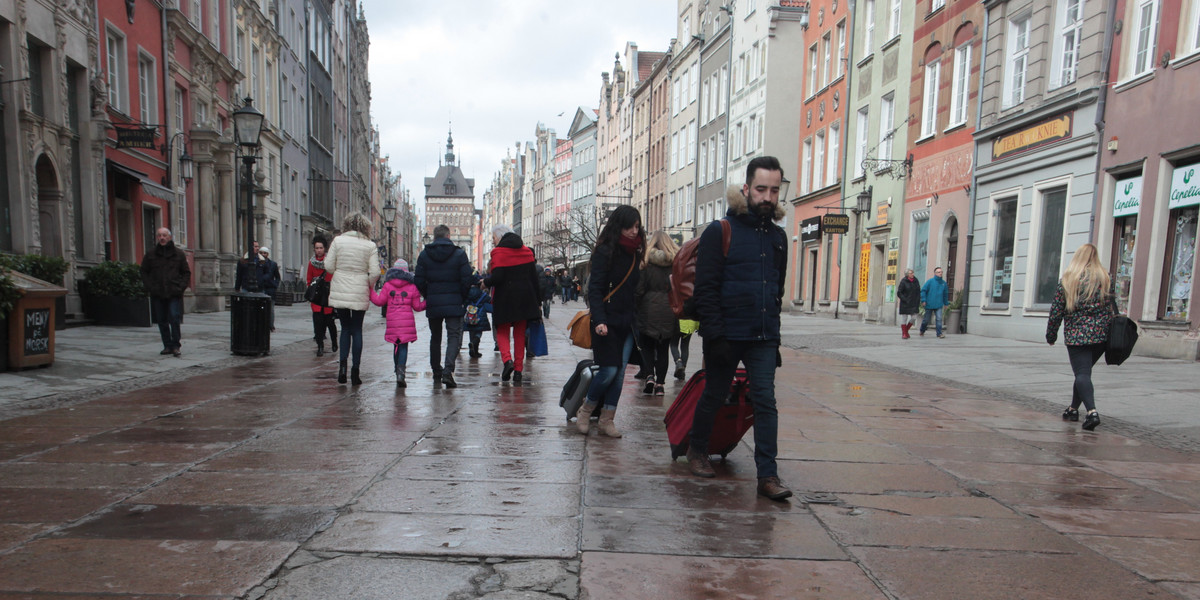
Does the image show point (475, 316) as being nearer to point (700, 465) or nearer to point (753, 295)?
point (700, 465)

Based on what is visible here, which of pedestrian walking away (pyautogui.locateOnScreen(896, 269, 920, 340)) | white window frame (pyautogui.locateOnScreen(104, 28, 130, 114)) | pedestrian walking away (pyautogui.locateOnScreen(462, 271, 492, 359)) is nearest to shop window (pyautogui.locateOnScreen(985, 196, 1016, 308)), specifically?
pedestrian walking away (pyautogui.locateOnScreen(896, 269, 920, 340))

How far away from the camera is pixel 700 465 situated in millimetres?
4402

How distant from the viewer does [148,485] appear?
3.94 meters

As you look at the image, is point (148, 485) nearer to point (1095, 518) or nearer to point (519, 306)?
point (519, 306)

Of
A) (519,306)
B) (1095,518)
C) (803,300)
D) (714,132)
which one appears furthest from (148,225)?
(714,132)

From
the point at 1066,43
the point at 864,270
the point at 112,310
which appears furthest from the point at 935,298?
the point at 112,310

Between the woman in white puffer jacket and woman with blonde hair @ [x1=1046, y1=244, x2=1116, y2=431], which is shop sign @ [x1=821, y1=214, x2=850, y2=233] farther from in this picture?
the woman in white puffer jacket

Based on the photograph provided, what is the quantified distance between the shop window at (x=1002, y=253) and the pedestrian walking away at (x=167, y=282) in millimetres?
16168

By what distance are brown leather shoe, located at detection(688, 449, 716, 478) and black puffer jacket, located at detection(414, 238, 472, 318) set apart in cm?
420

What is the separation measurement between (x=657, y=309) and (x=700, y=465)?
140 inches

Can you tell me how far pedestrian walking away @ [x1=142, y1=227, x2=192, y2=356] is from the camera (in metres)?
9.84

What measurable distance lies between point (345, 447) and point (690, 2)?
154 ft

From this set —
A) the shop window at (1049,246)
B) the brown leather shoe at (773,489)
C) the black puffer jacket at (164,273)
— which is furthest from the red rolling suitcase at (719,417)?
the shop window at (1049,246)

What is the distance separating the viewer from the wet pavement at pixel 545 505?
112 inches
